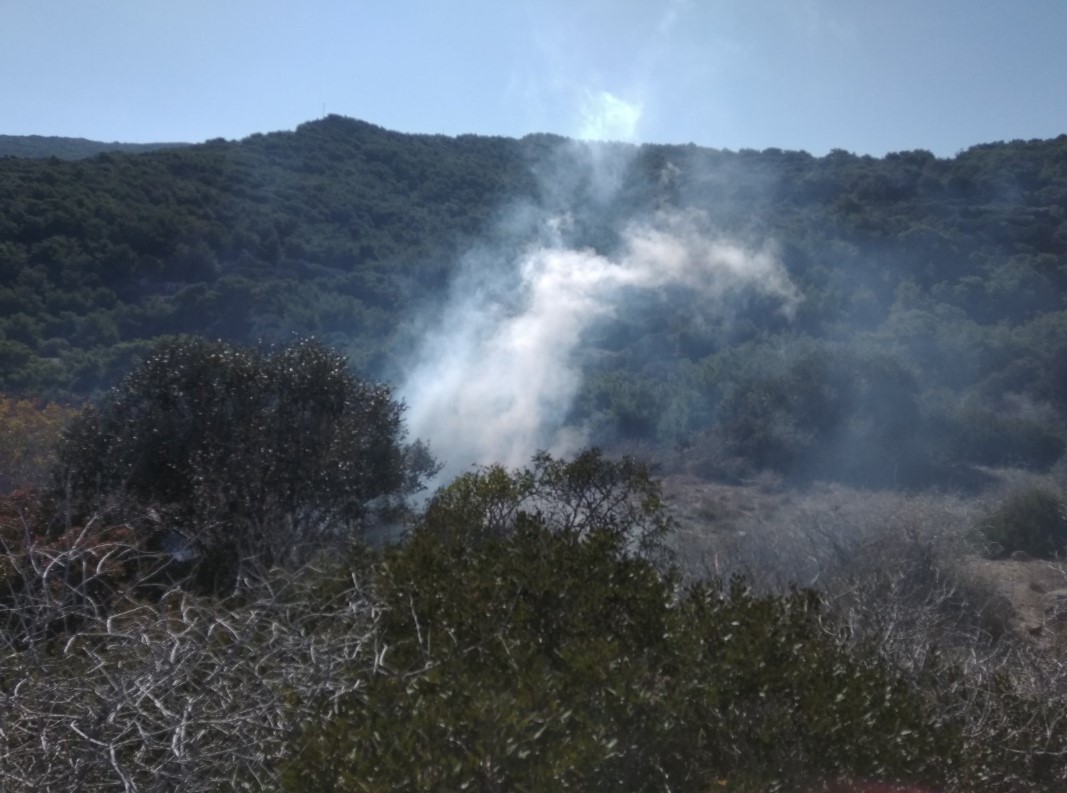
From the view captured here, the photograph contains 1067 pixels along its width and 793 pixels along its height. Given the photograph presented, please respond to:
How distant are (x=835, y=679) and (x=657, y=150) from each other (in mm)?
44014

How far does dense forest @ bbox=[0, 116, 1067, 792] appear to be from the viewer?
387 cm

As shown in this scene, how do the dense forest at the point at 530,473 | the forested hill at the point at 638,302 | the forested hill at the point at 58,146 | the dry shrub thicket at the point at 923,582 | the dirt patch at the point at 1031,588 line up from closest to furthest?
the dense forest at the point at 530,473, the dry shrub thicket at the point at 923,582, the dirt patch at the point at 1031,588, the forested hill at the point at 638,302, the forested hill at the point at 58,146

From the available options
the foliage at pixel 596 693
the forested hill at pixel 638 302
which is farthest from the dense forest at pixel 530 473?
the forested hill at pixel 638 302

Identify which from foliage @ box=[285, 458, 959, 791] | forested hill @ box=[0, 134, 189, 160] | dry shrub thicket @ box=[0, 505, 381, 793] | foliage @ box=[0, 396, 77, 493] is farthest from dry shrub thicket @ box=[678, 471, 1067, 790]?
forested hill @ box=[0, 134, 189, 160]

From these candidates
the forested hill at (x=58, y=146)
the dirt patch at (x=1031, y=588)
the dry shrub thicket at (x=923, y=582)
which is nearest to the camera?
the dry shrub thicket at (x=923, y=582)

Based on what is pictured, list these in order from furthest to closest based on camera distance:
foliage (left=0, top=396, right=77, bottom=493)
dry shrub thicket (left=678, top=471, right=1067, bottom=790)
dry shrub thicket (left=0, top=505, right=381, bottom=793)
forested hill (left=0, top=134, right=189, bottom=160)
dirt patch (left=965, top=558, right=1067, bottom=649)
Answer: forested hill (left=0, top=134, right=189, bottom=160) < foliage (left=0, top=396, right=77, bottom=493) < dirt patch (left=965, top=558, right=1067, bottom=649) < dry shrub thicket (left=678, top=471, right=1067, bottom=790) < dry shrub thicket (left=0, top=505, right=381, bottom=793)

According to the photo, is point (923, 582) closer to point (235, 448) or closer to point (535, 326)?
point (235, 448)

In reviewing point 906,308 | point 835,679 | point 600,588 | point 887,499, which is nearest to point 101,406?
point 600,588

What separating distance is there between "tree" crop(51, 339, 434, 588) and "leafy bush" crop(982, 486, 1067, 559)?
368 inches

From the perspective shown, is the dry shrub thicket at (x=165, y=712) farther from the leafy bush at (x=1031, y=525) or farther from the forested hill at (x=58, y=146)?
the forested hill at (x=58, y=146)

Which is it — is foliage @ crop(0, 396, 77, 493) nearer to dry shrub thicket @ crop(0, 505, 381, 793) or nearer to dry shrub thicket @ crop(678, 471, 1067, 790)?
dry shrub thicket @ crop(678, 471, 1067, 790)

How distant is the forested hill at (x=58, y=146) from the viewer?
39.4 m

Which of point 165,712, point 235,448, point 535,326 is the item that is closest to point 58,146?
point 535,326

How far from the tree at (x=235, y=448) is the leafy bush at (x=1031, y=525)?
9.36 metres
